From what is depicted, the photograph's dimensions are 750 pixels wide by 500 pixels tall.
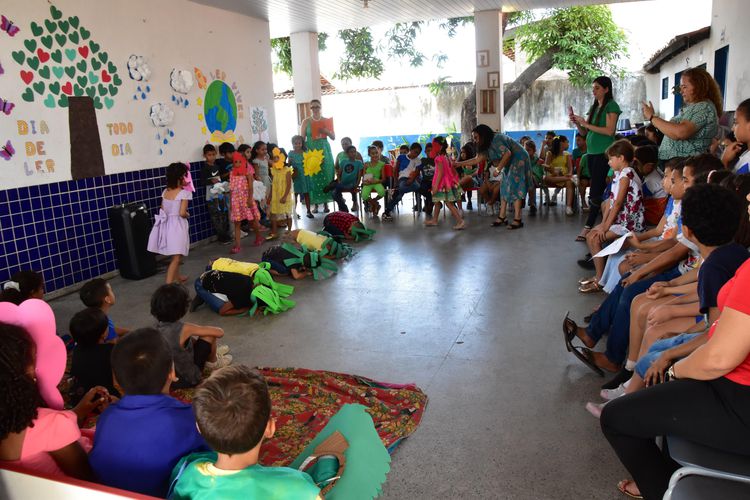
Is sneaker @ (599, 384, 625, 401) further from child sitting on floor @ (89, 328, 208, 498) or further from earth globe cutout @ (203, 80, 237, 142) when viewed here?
earth globe cutout @ (203, 80, 237, 142)

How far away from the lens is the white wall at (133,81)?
5.14m

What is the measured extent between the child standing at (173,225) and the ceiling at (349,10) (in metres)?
3.42

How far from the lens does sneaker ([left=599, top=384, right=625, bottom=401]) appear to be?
2.82 m

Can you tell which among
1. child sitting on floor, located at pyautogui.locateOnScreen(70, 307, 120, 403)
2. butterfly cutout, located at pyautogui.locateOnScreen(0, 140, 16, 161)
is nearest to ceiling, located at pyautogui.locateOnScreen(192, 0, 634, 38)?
butterfly cutout, located at pyautogui.locateOnScreen(0, 140, 16, 161)

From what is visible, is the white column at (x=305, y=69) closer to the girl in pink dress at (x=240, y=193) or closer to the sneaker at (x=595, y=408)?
the girl in pink dress at (x=240, y=193)

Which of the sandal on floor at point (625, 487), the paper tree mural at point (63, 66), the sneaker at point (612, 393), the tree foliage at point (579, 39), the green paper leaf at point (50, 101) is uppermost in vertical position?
the tree foliage at point (579, 39)

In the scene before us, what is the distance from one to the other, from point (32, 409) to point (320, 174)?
302 inches

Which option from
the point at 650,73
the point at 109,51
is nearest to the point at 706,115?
the point at 109,51

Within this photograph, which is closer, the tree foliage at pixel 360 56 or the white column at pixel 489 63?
the white column at pixel 489 63

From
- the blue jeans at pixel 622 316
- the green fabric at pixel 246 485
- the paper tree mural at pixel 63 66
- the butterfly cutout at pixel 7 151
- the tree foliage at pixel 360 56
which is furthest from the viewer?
the tree foliage at pixel 360 56

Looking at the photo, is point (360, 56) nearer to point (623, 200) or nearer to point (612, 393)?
point (623, 200)

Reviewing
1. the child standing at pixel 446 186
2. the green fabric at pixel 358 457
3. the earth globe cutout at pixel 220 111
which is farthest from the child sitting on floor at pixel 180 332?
the earth globe cutout at pixel 220 111

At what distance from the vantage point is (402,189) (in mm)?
8703

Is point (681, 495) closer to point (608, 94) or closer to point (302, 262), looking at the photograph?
point (302, 262)
